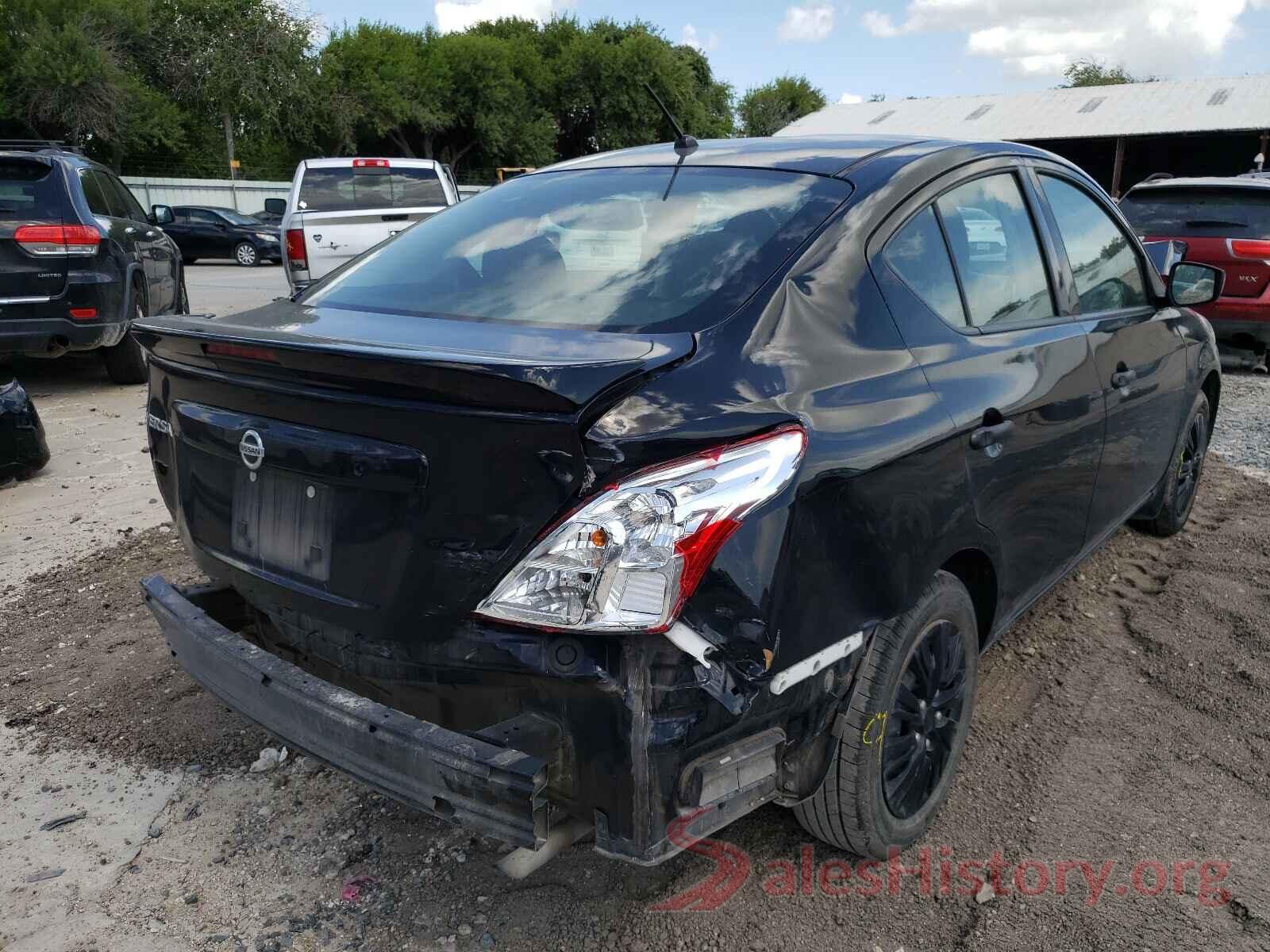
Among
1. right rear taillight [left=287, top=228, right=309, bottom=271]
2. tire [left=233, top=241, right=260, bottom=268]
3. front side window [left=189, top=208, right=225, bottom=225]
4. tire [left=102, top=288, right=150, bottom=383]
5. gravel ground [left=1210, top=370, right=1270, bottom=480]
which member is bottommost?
tire [left=233, top=241, right=260, bottom=268]

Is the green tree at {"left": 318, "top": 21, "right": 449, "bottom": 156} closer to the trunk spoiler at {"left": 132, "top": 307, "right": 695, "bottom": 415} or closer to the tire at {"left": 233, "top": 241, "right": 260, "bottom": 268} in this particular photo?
the tire at {"left": 233, "top": 241, "right": 260, "bottom": 268}

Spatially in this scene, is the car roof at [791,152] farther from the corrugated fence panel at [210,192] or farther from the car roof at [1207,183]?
the corrugated fence panel at [210,192]

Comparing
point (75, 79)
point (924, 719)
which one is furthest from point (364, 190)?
point (75, 79)

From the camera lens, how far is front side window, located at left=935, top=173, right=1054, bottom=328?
109 inches

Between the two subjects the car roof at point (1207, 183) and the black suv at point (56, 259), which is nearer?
the black suv at point (56, 259)

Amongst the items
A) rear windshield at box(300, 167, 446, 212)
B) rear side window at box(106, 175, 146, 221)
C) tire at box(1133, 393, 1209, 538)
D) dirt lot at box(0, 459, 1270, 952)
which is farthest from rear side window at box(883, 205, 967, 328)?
rear windshield at box(300, 167, 446, 212)

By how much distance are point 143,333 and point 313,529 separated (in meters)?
0.84

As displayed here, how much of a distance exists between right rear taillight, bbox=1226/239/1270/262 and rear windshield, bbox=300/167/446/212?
25.1 ft

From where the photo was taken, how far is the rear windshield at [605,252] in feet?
7.66

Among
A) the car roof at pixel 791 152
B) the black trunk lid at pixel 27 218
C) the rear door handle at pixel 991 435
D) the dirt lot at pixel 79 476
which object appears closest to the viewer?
the rear door handle at pixel 991 435

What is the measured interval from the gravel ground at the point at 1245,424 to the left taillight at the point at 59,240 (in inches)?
295

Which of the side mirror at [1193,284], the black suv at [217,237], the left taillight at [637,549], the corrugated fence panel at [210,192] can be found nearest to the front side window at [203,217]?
the black suv at [217,237]

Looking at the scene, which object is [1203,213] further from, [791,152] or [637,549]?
[637,549]

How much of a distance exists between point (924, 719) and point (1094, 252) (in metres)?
1.95
